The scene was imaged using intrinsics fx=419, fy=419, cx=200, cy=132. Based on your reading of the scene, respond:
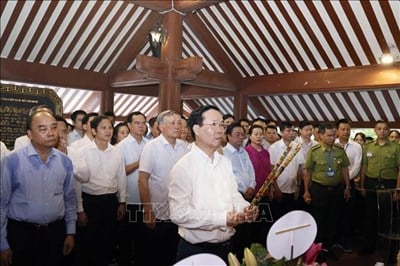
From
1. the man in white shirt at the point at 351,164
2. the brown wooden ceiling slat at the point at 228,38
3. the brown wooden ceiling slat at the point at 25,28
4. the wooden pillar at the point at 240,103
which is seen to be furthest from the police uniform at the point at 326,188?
the brown wooden ceiling slat at the point at 25,28

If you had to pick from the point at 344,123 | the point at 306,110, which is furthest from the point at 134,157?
the point at 306,110

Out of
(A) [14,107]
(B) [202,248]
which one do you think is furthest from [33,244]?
(A) [14,107]

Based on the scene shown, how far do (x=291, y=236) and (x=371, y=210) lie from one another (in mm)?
4174

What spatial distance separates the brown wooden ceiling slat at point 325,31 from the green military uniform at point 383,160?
1753 mm

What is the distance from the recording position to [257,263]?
4.74 feet

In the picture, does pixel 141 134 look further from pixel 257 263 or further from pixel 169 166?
pixel 257 263

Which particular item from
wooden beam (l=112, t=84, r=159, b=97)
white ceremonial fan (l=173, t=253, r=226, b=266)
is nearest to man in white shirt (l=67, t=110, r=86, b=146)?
white ceremonial fan (l=173, t=253, r=226, b=266)

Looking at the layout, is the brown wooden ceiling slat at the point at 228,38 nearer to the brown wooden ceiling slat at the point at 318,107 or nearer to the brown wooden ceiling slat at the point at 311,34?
the brown wooden ceiling slat at the point at 311,34

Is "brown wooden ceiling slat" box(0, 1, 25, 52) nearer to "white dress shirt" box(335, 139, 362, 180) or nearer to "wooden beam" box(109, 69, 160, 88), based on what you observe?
"wooden beam" box(109, 69, 160, 88)

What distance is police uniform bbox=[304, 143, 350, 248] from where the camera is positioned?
453cm

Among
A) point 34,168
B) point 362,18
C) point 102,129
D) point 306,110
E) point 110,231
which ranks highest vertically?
point 362,18

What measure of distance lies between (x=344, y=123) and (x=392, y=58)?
1.44 metres

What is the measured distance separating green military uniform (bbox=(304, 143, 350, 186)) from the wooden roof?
76.8 inches

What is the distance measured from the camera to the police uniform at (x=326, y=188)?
4.53 meters
